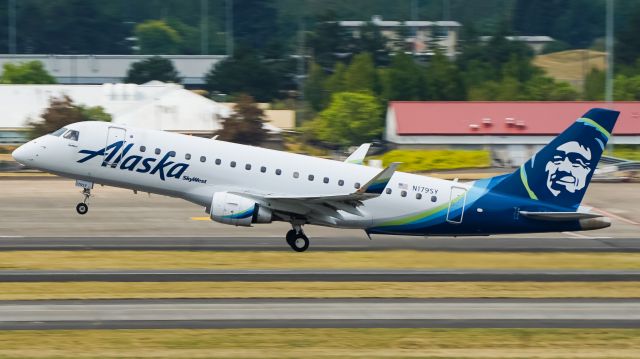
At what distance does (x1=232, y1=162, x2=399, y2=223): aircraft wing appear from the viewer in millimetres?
40812

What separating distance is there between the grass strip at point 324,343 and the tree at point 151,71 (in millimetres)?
129595

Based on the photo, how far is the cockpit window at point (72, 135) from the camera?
43.5 meters

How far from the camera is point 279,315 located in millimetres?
31234

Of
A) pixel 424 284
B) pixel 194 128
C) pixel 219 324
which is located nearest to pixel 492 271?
pixel 424 284

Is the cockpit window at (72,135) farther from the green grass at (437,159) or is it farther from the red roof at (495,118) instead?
the red roof at (495,118)

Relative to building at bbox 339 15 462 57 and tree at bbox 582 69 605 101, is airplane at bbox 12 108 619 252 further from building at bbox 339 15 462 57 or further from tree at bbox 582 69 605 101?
building at bbox 339 15 462 57

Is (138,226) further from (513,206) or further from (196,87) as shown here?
(196,87)

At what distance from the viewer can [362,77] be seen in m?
125

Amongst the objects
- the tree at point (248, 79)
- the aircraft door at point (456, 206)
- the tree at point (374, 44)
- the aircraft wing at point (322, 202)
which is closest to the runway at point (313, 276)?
the aircraft wing at point (322, 202)

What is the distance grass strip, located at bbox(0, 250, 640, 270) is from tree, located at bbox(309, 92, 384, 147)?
6159 centimetres

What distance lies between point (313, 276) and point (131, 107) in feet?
241

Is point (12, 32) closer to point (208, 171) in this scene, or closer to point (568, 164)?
point (208, 171)

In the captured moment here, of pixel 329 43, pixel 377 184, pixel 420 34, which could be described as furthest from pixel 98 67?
pixel 377 184

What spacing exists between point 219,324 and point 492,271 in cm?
1344
